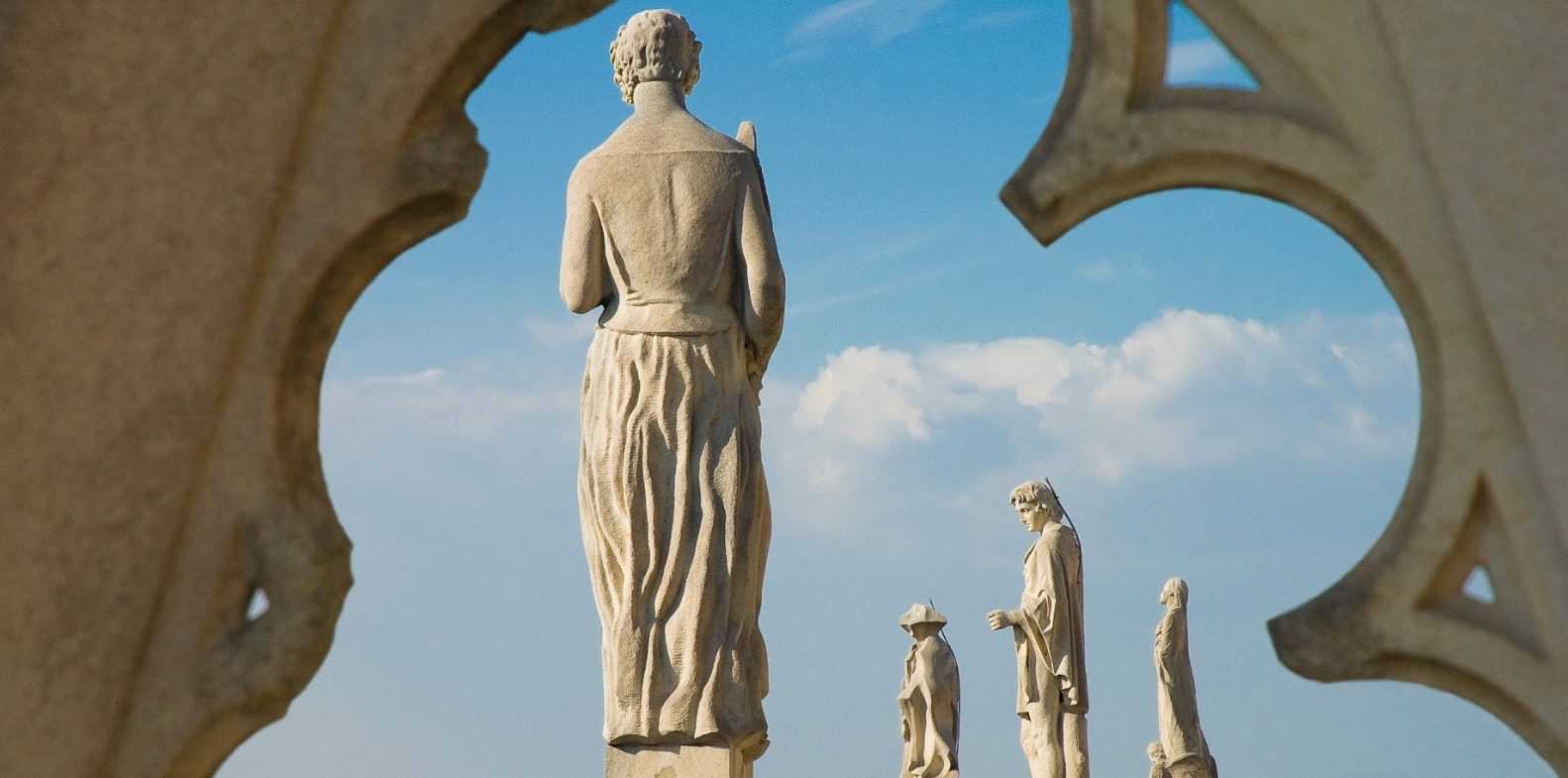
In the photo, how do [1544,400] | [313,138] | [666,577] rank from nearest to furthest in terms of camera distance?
[1544,400], [313,138], [666,577]

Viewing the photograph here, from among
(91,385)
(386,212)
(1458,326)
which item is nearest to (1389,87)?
(1458,326)

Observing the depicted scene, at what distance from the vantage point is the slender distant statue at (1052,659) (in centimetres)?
1327

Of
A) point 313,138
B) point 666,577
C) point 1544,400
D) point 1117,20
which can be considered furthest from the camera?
point 666,577

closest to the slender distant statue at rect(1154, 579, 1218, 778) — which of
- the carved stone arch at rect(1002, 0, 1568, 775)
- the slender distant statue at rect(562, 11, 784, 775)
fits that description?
the slender distant statue at rect(562, 11, 784, 775)

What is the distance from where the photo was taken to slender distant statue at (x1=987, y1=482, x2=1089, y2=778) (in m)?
13.3

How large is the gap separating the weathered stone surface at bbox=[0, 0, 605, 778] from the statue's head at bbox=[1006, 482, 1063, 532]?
37.5 feet

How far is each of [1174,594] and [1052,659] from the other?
224 centimetres

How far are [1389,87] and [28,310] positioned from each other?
1689mm

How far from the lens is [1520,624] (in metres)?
2.26

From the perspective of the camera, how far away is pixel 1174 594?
15180 mm

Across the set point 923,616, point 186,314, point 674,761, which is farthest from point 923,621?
point 186,314

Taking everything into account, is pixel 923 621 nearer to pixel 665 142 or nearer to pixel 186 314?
pixel 665 142

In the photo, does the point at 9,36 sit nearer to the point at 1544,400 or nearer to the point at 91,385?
the point at 91,385

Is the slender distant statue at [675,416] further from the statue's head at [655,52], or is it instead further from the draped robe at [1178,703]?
the draped robe at [1178,703]
